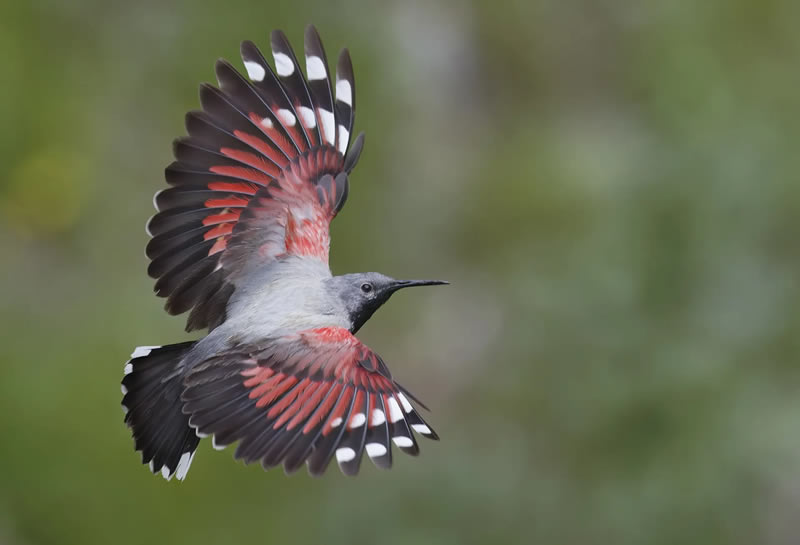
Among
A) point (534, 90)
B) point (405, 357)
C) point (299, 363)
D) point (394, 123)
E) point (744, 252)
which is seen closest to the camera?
point (299, 363)

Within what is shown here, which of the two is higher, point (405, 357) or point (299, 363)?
point (299, 363)

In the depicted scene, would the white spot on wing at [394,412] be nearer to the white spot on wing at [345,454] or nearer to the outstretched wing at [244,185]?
the white spot on wing at [345,454]

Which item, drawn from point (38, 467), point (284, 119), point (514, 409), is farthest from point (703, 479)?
point (38, 467)

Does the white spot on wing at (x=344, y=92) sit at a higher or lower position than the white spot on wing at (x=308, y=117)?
higher

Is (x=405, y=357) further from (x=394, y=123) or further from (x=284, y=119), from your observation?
(x=284, y=119)

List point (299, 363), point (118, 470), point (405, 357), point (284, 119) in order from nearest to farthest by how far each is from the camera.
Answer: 1. point (299, 363)
2. point (284, 119)
3. point (118, 470)
4. point (405, 357)

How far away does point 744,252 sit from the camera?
5133 millimetres

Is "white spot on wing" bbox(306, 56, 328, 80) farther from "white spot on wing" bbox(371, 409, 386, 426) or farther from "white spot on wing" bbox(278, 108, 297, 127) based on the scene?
"white spot on wing" bbox(371, 409, 386, 426)

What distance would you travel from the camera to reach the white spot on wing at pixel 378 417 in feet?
8.43

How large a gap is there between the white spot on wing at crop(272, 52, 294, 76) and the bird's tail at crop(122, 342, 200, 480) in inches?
35.3

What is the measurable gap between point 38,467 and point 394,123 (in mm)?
3099

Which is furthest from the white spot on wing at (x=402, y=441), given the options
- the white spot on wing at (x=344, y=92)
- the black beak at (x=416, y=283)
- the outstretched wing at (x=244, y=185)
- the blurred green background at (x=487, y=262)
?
the blurred green background at (x=487, y=262)

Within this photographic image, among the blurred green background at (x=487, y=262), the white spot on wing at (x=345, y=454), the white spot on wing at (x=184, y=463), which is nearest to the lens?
the white spot on wing at (x=345, y=454)

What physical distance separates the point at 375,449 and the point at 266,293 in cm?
60
